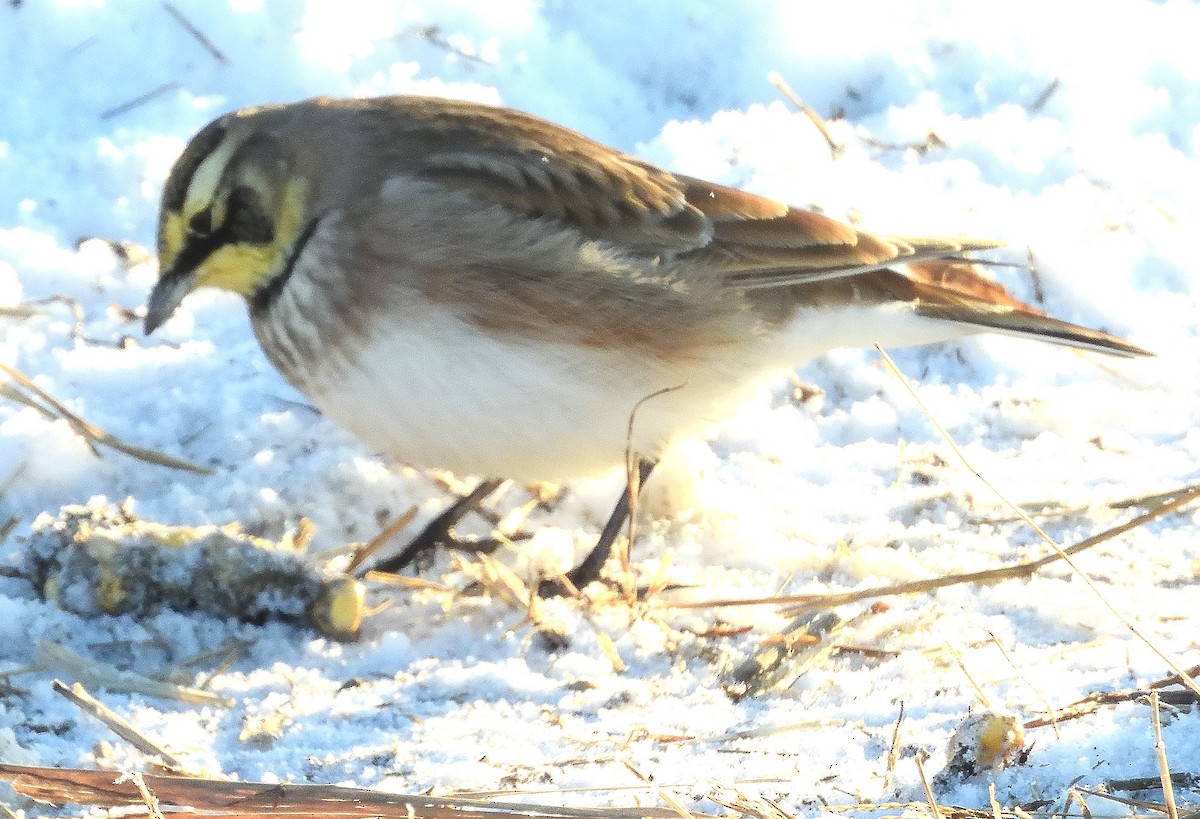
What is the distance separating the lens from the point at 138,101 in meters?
5.68

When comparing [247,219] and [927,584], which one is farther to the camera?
[247,219]

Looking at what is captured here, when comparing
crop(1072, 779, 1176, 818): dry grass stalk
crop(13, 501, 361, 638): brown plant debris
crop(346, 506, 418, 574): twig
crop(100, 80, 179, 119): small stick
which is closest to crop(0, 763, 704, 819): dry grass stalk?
crop(1072, 779, 1176, 818): dry grass stalk

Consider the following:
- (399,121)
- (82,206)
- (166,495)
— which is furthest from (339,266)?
(82,206)

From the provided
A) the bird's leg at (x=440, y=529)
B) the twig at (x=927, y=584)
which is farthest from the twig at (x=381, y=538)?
the twig at (x=927, y=584)

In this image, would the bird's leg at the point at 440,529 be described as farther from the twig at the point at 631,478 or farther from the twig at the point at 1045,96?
the twig at the point at 1045,96

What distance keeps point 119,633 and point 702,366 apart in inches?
67.2

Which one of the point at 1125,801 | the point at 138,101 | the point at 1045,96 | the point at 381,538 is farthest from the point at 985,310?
the point at 138,101

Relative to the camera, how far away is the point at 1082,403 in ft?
16.2

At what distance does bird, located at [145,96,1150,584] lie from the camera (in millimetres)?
3752

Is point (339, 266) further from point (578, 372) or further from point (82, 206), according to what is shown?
point (82, 206)

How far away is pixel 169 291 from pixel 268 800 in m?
1.72

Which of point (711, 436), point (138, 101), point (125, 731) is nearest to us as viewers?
point (125, 731)

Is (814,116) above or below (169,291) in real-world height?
above

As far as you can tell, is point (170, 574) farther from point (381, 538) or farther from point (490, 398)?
point (490, 398)
